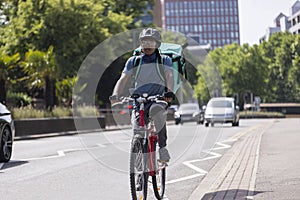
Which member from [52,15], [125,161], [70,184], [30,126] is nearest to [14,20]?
[52,15]

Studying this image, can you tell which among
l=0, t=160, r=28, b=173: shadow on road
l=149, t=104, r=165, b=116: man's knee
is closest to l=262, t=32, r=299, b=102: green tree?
l=0, t=160, r=28, b=173: shadow on road

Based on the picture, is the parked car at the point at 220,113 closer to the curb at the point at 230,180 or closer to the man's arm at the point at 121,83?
the curb at the point at 230,180

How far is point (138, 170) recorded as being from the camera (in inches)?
252

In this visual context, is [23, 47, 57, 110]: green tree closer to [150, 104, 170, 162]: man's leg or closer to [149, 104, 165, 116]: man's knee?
[150, 104, 170, 162]: man's leg

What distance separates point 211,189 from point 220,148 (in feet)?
27.2

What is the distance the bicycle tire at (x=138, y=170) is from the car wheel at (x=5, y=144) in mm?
6305

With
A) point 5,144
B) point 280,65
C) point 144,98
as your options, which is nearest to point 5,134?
point 5,144

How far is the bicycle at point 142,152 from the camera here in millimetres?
6379

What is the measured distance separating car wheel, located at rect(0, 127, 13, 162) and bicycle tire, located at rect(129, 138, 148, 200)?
6305 millimetres

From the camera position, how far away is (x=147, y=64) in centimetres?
690

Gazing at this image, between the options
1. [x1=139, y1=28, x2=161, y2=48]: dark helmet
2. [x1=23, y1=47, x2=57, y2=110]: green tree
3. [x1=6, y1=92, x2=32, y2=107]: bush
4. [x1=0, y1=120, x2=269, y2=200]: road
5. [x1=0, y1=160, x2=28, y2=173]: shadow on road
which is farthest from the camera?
[x1=6, y1=92, x2=32, y2=107]: bush

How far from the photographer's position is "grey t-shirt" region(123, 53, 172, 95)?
6.86 metres

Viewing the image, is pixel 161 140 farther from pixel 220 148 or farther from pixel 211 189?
pixel 220 148

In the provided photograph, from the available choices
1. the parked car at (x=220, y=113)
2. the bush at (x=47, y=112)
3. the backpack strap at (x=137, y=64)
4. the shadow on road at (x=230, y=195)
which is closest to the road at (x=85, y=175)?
the shadow on road at (x=230, y=195)
